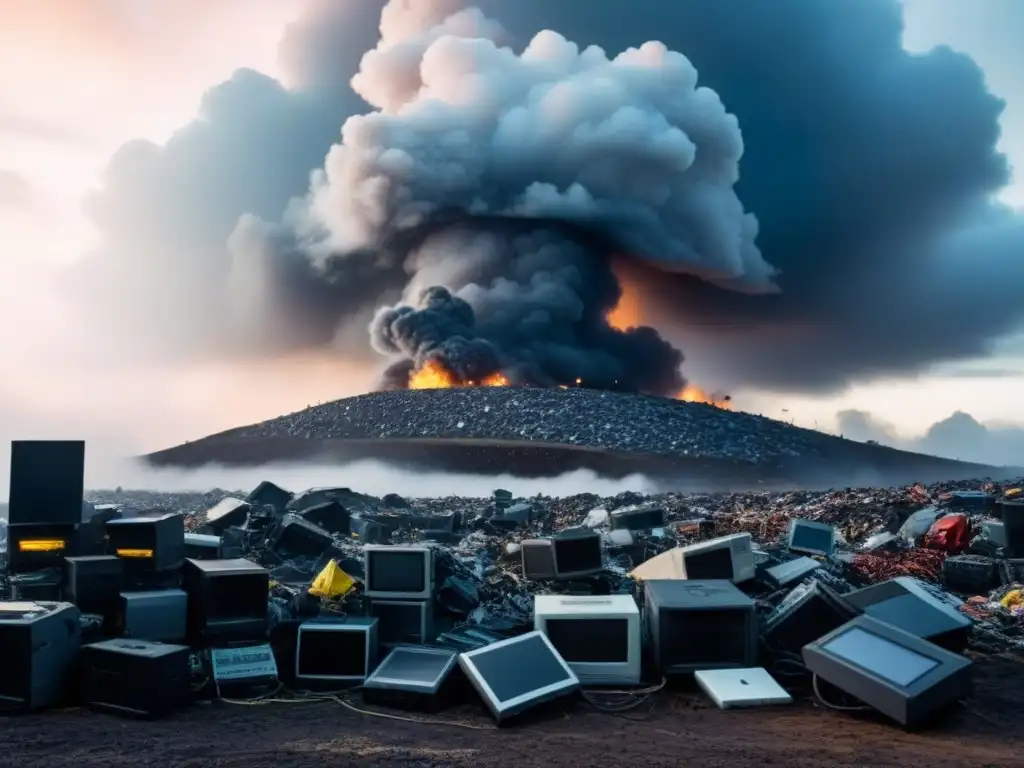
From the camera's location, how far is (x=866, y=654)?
5738 millimetres

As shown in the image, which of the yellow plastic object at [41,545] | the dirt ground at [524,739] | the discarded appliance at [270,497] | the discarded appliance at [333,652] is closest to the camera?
the dirt ground at [524,739]

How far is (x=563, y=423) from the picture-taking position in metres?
40.5

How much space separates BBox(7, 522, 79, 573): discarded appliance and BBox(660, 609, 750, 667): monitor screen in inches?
217

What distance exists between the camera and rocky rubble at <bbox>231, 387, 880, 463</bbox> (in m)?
39.5

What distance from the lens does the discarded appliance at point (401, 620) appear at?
7.25 meters

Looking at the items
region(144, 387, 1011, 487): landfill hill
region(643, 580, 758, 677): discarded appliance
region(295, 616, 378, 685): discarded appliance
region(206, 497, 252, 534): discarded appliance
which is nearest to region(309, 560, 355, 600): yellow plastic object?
region(295, 616, 378, 685): discarded appliance

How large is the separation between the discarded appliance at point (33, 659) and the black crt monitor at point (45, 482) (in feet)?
6.74

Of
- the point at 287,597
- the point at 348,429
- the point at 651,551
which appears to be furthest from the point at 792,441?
the point at 287,597

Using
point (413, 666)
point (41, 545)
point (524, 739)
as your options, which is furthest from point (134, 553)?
point (524, 739)

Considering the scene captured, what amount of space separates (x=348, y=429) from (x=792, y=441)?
76.1 feet

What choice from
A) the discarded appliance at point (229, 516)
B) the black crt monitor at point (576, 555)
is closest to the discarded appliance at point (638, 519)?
the black crt monitor at point (576, 555)

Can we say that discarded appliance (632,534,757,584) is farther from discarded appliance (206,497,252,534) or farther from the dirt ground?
discarded appliance (206,497,252,534)

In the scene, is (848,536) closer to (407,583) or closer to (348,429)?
(407,583)

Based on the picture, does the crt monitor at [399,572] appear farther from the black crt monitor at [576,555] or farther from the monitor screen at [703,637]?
the monitor screen at [703,637]
